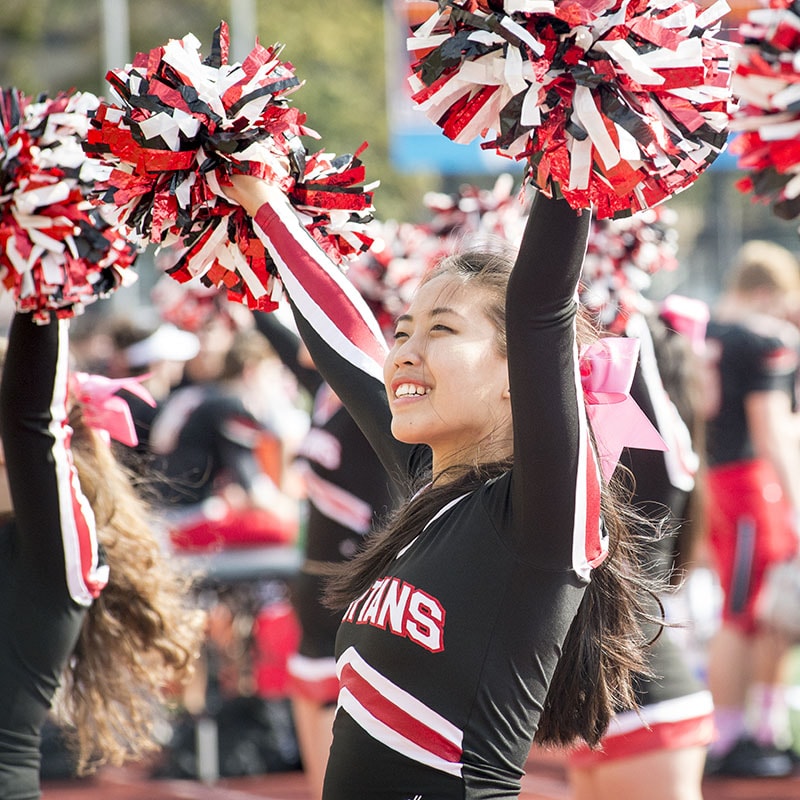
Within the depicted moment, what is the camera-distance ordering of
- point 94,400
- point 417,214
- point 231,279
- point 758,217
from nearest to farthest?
point 231,279
point 94,400
point 758,217
point 417,214

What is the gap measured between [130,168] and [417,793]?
992 millimetres

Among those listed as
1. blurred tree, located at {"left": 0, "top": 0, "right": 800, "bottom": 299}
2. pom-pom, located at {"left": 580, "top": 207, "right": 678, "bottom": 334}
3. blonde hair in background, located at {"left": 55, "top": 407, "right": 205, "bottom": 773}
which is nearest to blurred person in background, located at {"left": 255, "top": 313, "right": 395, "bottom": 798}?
pom-pom, located at {"left": 580, "top": 207, "right": 678, "bottom": 334}

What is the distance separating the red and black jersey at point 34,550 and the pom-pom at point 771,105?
1.19 metres

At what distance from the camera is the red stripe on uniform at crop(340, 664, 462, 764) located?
163 centimetres

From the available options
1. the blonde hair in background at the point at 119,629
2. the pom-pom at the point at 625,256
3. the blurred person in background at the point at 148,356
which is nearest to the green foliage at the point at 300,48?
the blurred person in background at the point at 148,356

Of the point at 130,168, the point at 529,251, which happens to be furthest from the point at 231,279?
the point at 529,251

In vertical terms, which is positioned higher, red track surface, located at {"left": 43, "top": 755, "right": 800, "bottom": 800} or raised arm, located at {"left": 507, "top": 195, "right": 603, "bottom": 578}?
raised arm, located at {"left": 507, "top": 195, "right": 603, "bottom": 578}

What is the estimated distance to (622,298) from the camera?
3242 mm

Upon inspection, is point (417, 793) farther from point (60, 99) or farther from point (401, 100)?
point (401, 100)

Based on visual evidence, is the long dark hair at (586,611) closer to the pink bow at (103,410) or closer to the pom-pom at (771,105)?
the pom-pom at (771,105)

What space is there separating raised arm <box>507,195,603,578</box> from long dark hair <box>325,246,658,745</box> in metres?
0.17

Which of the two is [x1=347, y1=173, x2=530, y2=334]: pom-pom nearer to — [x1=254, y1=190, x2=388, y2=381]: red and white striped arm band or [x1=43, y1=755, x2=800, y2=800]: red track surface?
[x1=254, y1=190, x2=388, y2=381]: red and white striped arm band

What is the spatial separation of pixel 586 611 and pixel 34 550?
1038mm

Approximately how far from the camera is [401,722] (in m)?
1.65
